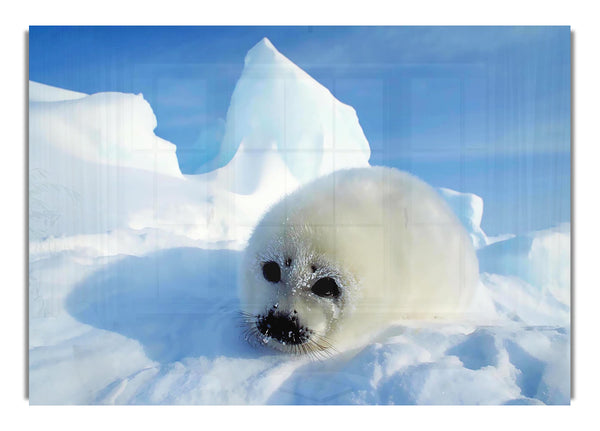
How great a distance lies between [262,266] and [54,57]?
72.2 inches

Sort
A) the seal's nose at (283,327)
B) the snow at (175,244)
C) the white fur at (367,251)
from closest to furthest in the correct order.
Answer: the seal's nose at (283,327), the white fur at (367,251), the snow at (175,244)

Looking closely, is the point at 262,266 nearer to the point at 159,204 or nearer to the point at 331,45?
the point at 159,204

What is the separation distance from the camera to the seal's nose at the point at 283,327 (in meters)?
2.88

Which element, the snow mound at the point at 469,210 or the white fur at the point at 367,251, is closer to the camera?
the white fur at the point at 367,251

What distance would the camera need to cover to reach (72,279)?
125 inches

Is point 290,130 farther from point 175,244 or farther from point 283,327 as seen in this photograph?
point 283,327

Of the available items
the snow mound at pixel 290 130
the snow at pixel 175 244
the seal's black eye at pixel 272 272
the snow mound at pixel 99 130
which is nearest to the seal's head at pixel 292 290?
the seal's black eye at pixel 272 272

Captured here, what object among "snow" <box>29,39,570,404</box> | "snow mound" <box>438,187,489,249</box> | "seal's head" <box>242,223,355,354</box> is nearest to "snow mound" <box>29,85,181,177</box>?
"snow" <box>29,39,570,404</box>

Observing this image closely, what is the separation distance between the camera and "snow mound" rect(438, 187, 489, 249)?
3174 millimetres

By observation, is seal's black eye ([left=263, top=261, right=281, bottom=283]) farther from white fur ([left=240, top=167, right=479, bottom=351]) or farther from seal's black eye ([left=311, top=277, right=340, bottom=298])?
seal's black eye ([left=311, top=277, right=340, bottom=298])

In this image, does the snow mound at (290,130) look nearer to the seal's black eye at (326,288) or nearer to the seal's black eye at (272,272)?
the seal's black eye at (272,272)

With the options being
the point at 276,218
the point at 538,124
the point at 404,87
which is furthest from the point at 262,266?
the point at 538,124

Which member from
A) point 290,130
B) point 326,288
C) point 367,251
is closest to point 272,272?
point 326,288

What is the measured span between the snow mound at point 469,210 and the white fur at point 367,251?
0.04 m
